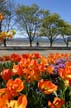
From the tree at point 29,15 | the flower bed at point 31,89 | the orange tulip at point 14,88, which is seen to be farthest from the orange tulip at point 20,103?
the tree at point 29,15

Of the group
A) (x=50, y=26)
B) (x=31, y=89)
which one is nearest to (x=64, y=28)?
(x=50, y=26)

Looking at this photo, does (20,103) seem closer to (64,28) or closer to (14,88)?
(14,88)

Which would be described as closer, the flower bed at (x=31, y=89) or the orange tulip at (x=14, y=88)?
the flower bed at (x=31, y=89)

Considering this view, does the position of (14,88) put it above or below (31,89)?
above

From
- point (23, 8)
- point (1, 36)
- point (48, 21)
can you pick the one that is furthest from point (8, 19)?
point (1, 36)

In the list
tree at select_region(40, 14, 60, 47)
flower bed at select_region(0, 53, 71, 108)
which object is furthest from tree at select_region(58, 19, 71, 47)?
flower bed at select_region(0, 53, 71, 108)

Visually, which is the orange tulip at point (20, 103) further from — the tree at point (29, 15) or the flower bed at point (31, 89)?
the tree at point (29, 15)


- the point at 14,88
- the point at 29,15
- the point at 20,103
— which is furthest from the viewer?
the point at 29,15

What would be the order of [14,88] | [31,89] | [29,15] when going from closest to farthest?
[14,88] < [31,89] < [29,15]

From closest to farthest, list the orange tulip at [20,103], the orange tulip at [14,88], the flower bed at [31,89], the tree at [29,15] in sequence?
the orange tulip at [20,103], the flower bed at [31,89], the orange tulip at [14,88], the tree at [29,15]

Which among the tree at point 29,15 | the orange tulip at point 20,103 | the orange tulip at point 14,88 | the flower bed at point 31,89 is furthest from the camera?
the tree at point 29,15

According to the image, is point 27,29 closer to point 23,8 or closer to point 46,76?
point 23,8

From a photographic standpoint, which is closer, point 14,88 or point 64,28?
point 14,88

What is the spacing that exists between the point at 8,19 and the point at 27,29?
12.2 feet
